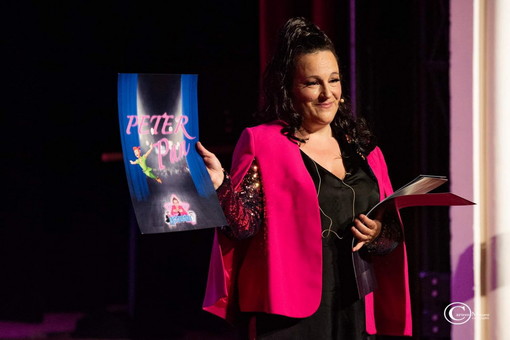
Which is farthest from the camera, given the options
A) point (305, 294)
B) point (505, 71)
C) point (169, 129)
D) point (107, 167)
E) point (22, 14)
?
point (107, 167)

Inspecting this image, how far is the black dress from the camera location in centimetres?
158

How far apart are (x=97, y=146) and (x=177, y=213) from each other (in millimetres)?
2618

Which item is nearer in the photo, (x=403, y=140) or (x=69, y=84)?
(x=403, y=140)

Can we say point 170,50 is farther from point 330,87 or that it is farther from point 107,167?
point 330,87

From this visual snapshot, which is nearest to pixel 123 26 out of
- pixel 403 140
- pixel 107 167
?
pixel 107 167

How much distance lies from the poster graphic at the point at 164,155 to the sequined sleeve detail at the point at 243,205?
0.06m

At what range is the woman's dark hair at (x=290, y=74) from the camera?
1.65 m

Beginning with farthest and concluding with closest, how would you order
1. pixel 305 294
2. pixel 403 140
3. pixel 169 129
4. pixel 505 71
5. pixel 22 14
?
pixel 22 14 < pixel 403 140 < pixel 505 71 < pixel 305 294 < pixel 169 129

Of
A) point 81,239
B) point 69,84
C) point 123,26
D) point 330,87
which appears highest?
point 123,26

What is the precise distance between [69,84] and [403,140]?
6.46ft

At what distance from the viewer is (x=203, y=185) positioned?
1399mm

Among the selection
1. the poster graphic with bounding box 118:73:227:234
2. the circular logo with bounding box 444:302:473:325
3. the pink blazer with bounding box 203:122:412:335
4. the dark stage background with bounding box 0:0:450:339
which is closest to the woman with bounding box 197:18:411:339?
the pink blazer with bounding box 203:122:412:335

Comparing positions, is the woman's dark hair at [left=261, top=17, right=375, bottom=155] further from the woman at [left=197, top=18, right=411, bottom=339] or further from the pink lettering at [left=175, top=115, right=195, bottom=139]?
the pink lettering at [left=175, top=115, right=195, bottom=139]

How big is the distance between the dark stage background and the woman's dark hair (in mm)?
1757
